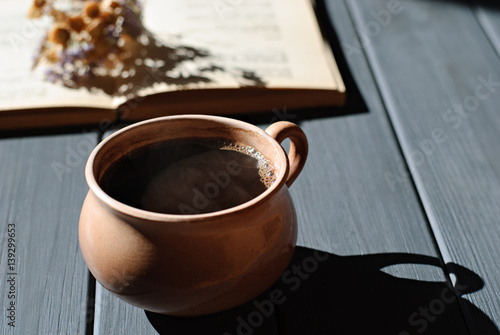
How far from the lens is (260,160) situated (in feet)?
1.55

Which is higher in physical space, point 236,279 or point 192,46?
point 236,279

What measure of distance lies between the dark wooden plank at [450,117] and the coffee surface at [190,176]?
21 centimetres

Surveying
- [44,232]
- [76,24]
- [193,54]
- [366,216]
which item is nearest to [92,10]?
[76,24]

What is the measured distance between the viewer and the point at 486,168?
2.13 ft

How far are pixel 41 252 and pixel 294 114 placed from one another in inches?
14.5

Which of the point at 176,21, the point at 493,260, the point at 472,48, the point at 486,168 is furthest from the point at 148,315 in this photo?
the point at 472,48

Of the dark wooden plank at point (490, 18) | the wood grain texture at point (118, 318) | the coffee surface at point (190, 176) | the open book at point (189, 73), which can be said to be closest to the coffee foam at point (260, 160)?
the coffee surface at point (190, 176)

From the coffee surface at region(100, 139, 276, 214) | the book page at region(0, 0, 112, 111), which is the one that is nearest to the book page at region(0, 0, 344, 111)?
the book page at region(0, 0, 112, 111)

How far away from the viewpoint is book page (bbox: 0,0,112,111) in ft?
2.34

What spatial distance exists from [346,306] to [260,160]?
14 cm

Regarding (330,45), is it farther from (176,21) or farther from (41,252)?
(41,252)

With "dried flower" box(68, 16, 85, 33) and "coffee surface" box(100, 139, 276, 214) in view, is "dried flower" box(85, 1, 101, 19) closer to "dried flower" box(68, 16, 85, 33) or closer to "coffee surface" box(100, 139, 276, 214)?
"dried flower" box(68, 16, 85, 33)

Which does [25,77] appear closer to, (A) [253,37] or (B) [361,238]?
(A) [253,37]

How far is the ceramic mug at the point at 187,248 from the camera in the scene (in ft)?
1.24
